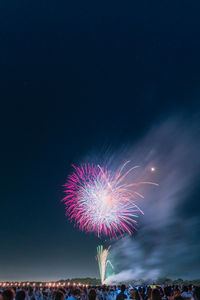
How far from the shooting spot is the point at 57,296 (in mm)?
7691

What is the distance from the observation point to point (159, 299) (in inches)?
311

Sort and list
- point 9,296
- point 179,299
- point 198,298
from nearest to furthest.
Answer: point 9,296, point 179,299, point 198,298

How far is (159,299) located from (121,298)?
5.52 meters

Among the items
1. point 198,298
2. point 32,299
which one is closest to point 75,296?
point 198,298

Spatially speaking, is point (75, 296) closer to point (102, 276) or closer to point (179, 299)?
point (179, 299)

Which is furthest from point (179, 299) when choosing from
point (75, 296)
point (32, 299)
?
point (32, 299)

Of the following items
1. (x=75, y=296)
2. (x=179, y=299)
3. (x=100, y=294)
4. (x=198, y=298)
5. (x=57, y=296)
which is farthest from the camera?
(x=100, y=294)

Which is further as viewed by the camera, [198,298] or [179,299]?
[198,298]

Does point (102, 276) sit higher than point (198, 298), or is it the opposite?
point (102, 276)

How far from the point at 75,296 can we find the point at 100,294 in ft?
61.8

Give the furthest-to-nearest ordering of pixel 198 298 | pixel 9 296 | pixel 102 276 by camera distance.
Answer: pixel 102 276, pixel 198 298, pixel 9 296

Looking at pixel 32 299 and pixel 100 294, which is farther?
pixel 100 294

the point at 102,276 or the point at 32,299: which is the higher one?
the point at 102,276

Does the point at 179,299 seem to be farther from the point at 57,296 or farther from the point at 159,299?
the point at 57,296
